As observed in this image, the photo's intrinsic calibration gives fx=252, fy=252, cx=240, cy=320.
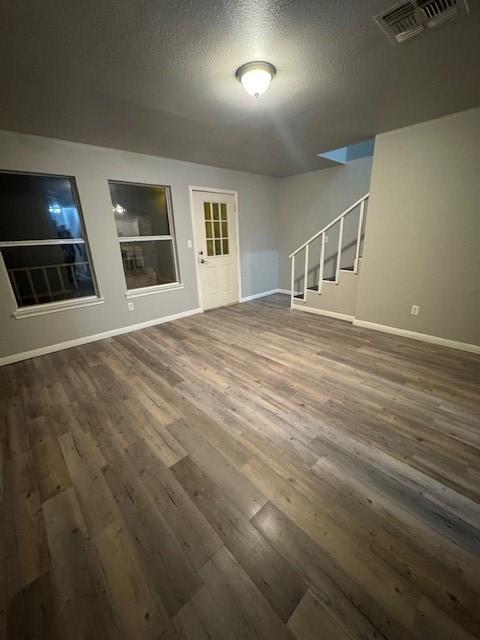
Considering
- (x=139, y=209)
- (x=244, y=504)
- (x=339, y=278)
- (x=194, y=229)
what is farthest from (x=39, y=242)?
(x=339, y=278)

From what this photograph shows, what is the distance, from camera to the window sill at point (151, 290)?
12.4 feet

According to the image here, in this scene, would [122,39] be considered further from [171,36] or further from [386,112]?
[386,112]

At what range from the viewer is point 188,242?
4.23 metres

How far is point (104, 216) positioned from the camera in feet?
11.0

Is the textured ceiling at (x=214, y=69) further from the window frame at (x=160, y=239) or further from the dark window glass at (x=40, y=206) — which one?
the window frame at (x=160, y=239)

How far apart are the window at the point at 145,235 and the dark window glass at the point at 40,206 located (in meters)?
0.54

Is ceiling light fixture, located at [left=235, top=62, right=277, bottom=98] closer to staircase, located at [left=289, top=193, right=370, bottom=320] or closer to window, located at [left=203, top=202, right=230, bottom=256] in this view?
staircase, located at [left=289, top=193, right=370, bottom=320]

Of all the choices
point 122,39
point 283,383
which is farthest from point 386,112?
point 283,383

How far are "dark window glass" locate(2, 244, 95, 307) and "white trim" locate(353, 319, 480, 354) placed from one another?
3.95m

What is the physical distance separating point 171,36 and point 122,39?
0.95ft

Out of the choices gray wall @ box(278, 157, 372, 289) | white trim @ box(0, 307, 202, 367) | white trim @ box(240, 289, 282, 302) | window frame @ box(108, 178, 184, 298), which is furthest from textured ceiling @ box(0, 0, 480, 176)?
white trim @ box(240, 289, 282, 302)

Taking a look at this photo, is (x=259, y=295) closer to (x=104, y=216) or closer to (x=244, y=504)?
(x=104, y=216)

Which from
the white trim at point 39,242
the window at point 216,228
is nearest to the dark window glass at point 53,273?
the white trim at point 39,242

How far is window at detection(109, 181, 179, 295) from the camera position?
3637mm
